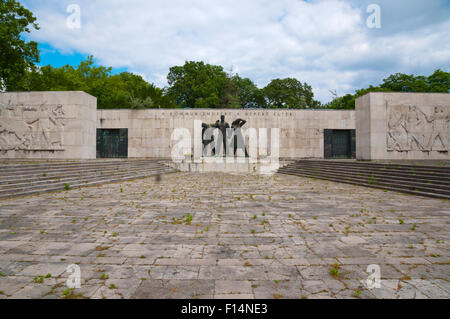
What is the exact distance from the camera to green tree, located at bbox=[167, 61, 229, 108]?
45.4 metres

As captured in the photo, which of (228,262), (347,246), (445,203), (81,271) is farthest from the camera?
(445,203)

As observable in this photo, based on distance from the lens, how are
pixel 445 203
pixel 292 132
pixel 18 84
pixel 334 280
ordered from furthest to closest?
pixel 292 132, pixel 18 84, pixel 445 203, pixel 334 280

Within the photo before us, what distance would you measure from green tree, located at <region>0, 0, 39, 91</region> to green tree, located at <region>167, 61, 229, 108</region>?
25329 mm

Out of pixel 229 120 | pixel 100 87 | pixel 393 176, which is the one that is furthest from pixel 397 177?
pixel 100 87

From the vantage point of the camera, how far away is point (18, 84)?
2567cm

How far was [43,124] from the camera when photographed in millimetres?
20719

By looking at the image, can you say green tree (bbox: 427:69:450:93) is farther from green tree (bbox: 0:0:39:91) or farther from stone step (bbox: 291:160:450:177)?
green tree (bbox: 0:0:39:91)

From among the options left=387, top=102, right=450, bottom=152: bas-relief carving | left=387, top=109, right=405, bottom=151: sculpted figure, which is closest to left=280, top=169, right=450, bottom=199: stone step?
left=387, top=109, right=405, bottom=151: sculpted figure

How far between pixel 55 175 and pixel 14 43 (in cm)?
1985

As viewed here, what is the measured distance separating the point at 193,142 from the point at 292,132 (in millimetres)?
11187

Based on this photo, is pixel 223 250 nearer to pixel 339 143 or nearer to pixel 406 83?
pixel 339 143

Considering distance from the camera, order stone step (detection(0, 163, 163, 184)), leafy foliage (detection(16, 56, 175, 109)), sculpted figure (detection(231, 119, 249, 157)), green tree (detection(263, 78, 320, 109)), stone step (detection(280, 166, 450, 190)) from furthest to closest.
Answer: green tree (detection(263, 78, 320, 109))
leafy foliage (detection(16, 56, 175, 109))
sculpted figure (detection(231, 119, 249, 157))
stone step (detection(280, 166, 450, 190))
stone step (detection(0, 163, 163, 184))
